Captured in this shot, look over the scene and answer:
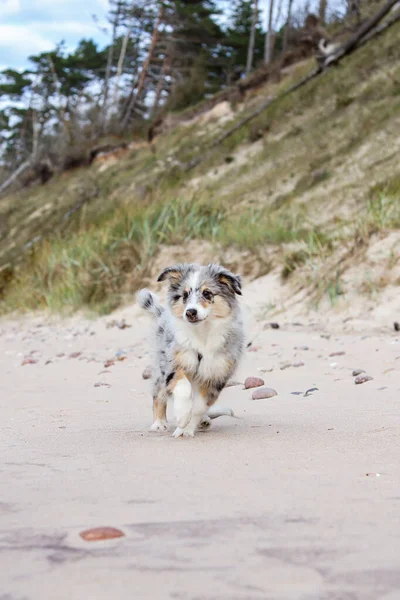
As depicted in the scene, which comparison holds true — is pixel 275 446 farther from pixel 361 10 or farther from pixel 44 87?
pixel 44 87

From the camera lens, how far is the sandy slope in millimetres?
2049

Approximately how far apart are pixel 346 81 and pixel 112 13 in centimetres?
2522

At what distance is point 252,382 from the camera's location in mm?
6762

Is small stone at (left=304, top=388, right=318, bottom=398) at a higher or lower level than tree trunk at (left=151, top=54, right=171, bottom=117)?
lower

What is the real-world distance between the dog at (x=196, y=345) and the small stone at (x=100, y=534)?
2.30 meters

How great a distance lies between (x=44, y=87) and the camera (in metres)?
55.5

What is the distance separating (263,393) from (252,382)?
0.62 m

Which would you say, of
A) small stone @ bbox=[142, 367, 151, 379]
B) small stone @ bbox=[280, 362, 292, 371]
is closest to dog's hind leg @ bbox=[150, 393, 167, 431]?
small stone @ bbox=[142, 367, 151, 379]

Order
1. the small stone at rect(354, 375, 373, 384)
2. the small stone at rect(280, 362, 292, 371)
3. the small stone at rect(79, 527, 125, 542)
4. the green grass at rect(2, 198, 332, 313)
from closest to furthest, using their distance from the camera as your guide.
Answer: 1. the small stone at rect(79, 527, 125, 542)
2. the small stone at rect(354, 375, 373, 384)
3. the small stone at rect(280, 362, 292, 371)
4. the green grass at rect(2, 198, 332, 313)

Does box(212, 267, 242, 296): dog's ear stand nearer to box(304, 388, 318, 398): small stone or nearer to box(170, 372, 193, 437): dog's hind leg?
box(170, 372, 193, 437): dog's hind leg

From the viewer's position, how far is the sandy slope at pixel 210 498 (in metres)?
2.05

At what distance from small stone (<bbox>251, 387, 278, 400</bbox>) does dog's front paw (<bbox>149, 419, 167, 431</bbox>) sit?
111 cm

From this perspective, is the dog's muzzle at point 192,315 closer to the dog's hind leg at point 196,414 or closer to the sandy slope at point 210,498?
the dog's hind leg at point 196,414

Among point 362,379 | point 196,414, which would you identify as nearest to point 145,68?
point 362,379
